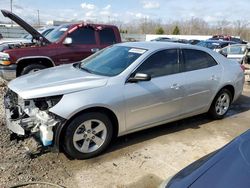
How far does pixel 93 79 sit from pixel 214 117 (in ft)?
9.48

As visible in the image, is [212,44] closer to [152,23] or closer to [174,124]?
[174,124]

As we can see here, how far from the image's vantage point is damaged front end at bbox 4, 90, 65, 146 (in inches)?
144

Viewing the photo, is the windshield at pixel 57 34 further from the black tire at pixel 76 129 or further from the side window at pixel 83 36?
the black tire at pixel 76 129

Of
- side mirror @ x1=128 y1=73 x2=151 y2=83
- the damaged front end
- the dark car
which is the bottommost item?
the damaged front end

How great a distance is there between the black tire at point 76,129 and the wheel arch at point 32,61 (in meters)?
4.01

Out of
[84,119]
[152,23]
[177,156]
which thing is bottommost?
[177,156]

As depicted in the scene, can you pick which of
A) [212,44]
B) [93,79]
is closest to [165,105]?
[93,79]

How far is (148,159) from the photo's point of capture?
4121 mm

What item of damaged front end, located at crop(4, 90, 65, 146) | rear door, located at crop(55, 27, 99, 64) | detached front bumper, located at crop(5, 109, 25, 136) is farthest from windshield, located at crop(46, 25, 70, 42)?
detached front bumper, located at crop(5, 109, 25, 136)

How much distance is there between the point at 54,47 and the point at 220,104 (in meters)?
4.39

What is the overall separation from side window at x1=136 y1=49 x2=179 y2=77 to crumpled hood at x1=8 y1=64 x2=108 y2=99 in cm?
74

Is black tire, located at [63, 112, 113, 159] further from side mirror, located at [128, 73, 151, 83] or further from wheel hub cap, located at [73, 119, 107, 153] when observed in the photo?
side mirror, located at [128, 73, 151, 83]

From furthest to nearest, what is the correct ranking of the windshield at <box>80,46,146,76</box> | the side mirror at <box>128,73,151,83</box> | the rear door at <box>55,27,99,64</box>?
the rear door at <box>55,27,99,64</box>, the windshield at <box>80,46,146,76</box>, the side mirror at <box>128,73,151,83</box>

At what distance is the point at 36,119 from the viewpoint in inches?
150
